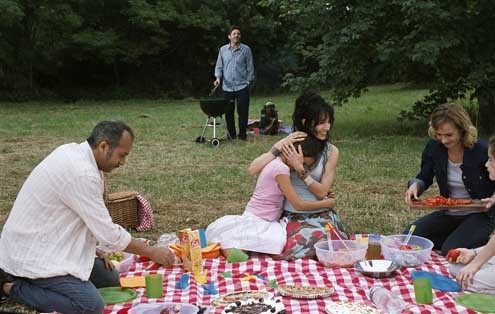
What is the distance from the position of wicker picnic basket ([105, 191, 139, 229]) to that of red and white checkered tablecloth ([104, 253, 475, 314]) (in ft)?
3.59

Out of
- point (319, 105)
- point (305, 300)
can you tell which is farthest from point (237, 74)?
point (305, 300)

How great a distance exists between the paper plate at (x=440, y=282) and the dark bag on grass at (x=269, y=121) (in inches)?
298

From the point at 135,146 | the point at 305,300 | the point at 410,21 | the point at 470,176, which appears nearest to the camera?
the point at 305,300

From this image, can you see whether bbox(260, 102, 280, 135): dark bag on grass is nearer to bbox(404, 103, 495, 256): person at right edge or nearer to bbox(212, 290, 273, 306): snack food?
bbox(404, 103, 495, 256): person at right edge

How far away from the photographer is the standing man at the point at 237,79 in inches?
420

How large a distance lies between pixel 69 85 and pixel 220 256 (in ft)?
68.8

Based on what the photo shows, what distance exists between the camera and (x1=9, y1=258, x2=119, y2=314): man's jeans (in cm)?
325

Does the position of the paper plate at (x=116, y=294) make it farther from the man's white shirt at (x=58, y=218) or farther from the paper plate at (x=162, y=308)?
the man's white shirt at (x=58, y=218)

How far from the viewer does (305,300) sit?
3631mm

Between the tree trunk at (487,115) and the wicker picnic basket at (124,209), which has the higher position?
the tree trunk at (487,115)

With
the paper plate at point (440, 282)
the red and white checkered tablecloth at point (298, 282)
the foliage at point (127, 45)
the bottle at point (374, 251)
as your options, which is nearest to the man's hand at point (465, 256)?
the paper plate at point (440, 282)

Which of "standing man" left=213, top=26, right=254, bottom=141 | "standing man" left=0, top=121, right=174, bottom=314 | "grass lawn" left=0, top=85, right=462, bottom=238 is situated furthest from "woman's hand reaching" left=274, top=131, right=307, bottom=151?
"standing man" left=213, top=26, right=254, bottom=141

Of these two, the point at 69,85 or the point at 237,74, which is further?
the point at 69,85

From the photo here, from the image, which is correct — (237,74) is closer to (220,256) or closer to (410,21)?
(410,21)
